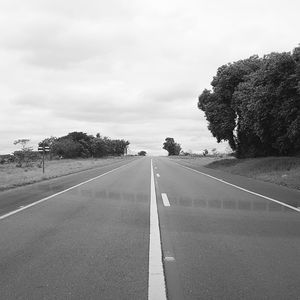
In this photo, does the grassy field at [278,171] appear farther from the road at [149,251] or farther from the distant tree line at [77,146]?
the distant tree line at [77,146]

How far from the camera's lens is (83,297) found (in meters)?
4.90

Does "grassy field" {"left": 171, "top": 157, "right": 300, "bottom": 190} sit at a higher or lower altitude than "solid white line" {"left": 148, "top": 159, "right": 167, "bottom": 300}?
higher

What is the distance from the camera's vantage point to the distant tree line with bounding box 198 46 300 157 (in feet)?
88.0

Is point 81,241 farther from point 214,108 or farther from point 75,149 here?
point 75,149

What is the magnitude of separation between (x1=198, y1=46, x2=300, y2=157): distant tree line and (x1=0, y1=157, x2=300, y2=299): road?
15.2m

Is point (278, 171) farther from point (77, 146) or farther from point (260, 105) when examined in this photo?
point (77, 146)

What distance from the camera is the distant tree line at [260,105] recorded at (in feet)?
88.0

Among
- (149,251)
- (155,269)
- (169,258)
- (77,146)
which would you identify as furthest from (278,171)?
(77,146)

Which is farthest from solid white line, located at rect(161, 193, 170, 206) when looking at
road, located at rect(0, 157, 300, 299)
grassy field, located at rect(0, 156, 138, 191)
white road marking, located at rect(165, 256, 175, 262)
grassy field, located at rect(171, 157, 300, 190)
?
grassy field, located at rect(0, 156, 138, 191)

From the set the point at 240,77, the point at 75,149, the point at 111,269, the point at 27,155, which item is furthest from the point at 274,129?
the point at 75,149

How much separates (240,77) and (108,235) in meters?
38.1

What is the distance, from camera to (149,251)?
7180 mm

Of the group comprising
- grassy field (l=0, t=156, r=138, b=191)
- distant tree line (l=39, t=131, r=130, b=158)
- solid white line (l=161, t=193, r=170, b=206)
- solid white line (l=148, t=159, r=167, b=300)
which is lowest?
solid white line (l=148, t=159, r=167, b=300)

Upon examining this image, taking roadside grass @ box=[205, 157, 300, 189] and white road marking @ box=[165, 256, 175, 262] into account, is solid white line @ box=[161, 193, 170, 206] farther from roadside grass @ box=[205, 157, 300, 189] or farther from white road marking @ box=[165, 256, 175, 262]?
roadside grass @ box=[205, 157, 300, 189]
